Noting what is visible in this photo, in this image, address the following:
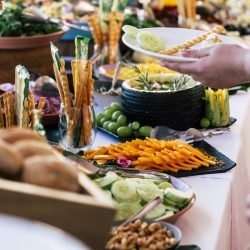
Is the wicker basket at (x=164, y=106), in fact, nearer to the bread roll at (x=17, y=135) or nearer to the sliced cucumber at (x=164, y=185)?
the sliced cucumber at (x=164, y=185)

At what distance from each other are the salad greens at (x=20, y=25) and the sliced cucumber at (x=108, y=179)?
3.36 feet

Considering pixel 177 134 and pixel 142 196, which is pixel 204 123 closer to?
pixel 177 134

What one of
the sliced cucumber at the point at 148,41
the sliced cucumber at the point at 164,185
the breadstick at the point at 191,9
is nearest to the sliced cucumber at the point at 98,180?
the sliced cucumber at the point at 164,185

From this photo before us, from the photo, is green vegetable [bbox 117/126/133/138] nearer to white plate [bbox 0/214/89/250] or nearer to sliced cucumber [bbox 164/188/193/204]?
sliced cucumber [bbox 164/188/193/204]

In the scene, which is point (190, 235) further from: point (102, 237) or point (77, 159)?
point (102, 237)

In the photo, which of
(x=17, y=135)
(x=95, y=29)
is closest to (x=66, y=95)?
(x=17, y=135)

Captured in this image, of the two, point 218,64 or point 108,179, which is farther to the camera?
point 218,64

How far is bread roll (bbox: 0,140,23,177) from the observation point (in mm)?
735

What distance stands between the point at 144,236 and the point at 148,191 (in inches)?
8.0

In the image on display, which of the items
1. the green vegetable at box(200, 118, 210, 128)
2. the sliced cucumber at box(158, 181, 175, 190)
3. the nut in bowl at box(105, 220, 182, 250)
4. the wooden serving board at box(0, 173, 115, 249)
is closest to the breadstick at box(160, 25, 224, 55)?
the green vegetable at box(200, 118, 210, 128)

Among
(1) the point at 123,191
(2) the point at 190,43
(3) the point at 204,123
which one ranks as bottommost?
(3) the point at 204,123

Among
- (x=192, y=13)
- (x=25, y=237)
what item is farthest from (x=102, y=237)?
(x=192, y=13)

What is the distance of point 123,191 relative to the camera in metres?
1.17

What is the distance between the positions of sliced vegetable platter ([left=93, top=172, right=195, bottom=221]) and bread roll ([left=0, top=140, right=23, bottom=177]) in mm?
397
